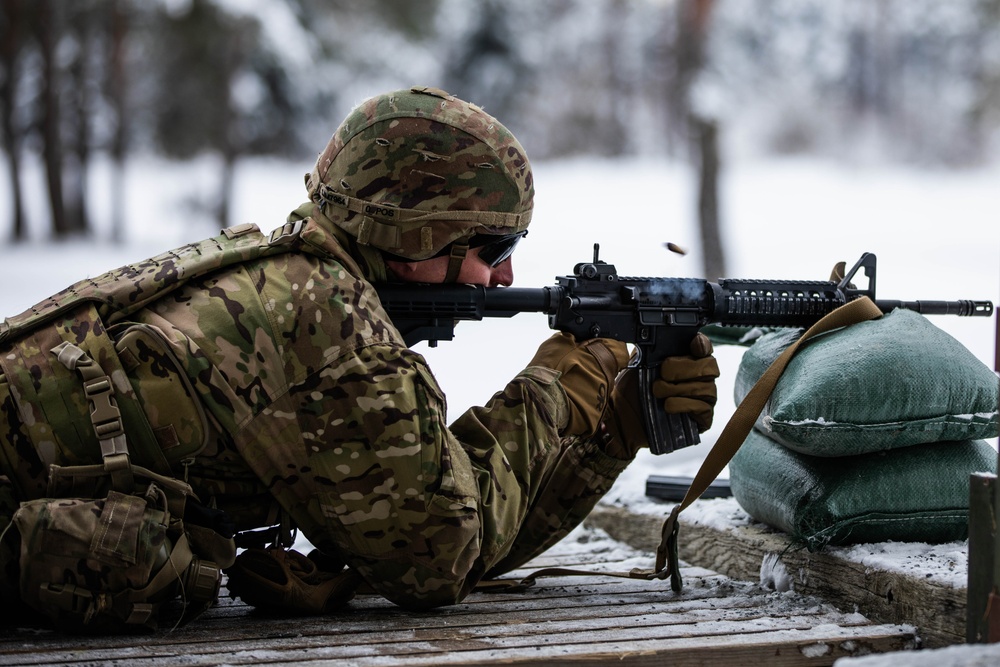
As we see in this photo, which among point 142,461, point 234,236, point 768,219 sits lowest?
point 142,461

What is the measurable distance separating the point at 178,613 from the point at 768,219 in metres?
18.8

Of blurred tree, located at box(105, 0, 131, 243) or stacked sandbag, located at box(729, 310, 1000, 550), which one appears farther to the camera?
blurred tree, located at box(105, 0, 131, 243)

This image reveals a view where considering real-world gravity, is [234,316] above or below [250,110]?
below

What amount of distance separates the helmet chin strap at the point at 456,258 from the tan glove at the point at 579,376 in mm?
321

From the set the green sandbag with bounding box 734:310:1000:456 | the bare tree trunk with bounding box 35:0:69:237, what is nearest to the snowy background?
the bare tree trunk with bounding box 35:0:69:237

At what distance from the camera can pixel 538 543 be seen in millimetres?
3236

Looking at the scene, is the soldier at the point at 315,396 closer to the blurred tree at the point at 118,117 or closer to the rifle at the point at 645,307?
the rifle at the point at 645,307

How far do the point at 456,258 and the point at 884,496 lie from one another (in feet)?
4.47

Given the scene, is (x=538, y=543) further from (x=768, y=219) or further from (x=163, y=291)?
(x=768, y=219)

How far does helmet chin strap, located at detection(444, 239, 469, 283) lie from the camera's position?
2842 mm

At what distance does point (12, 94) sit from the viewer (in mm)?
17062

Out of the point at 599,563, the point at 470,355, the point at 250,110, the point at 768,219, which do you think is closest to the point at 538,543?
the point at 599,563

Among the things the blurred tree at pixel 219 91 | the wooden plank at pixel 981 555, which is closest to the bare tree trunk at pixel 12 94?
the blurred tree at pixel 219 91

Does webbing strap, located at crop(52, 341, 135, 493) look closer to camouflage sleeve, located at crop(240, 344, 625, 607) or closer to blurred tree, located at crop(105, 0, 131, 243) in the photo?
camouflage sleeve, located at crop(240, 344, 625, 607)
